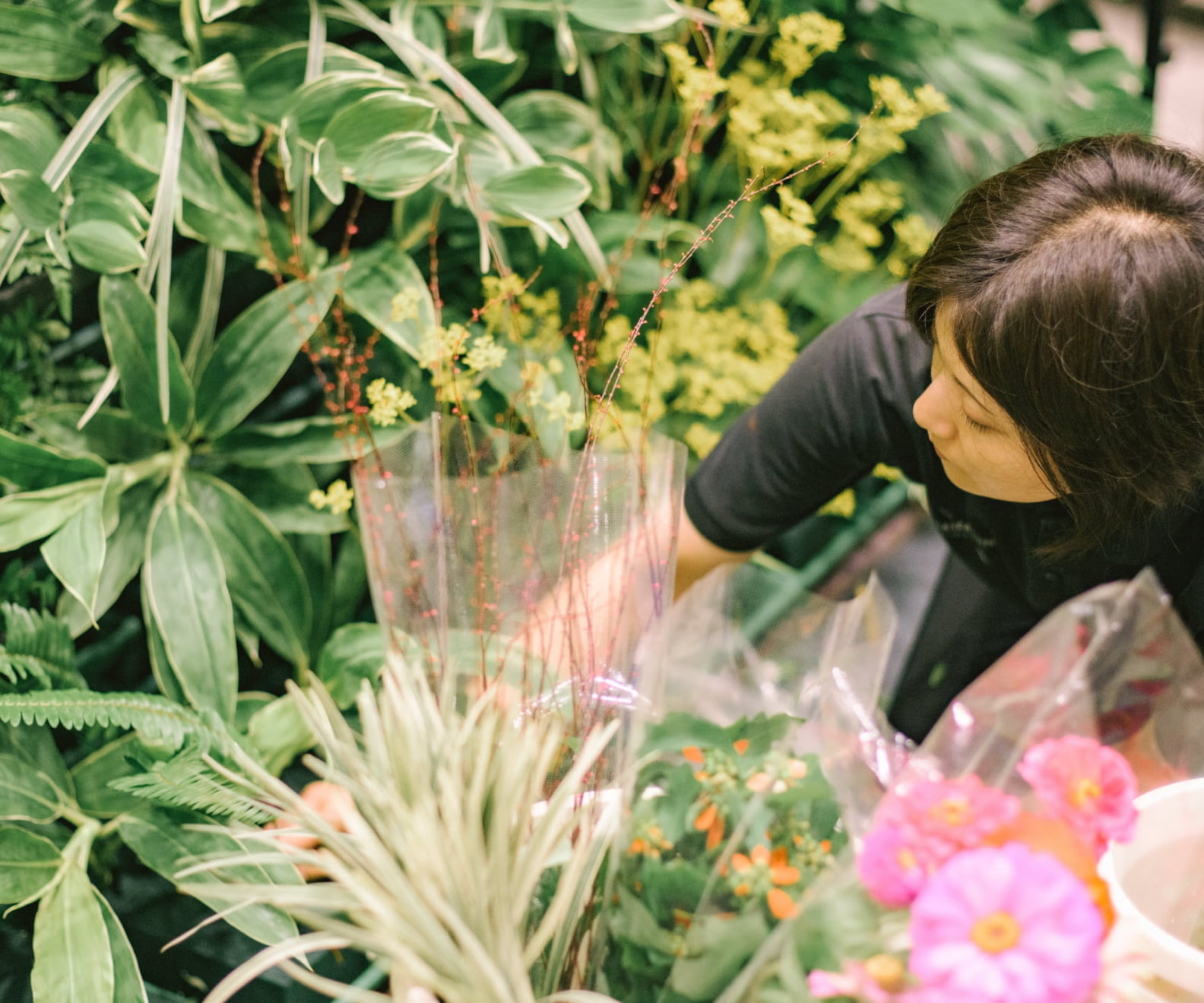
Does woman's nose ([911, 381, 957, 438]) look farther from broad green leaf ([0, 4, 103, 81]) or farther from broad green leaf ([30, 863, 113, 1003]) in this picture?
broad green leaf ([0, 4, 103, 81])

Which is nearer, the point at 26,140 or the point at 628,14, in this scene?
the point at 26,140

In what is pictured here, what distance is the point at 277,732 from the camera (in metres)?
1.03

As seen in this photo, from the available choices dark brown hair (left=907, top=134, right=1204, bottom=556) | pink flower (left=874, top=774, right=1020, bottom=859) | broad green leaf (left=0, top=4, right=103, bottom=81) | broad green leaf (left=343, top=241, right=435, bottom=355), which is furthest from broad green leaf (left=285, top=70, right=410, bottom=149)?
pink flower (left=874, top=774, right=1020, bottom=859)

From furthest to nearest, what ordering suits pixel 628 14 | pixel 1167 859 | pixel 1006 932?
pixel 628 14 < pixel 1167 859 < pixel 1006 932

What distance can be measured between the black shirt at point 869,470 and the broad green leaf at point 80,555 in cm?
61

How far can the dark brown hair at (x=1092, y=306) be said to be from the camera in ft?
2.37

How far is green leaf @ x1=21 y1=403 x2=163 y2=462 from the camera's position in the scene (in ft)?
3.50

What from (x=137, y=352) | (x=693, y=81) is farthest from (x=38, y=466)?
(x=693, y=81)

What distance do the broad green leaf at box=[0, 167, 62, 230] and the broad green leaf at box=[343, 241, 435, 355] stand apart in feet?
0.95

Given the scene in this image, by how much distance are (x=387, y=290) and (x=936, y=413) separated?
63 cm

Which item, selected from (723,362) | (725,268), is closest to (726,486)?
(723,362)

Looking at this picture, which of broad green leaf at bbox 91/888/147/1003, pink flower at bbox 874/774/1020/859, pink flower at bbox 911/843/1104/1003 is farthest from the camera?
broad green leaf at bbox 91/888/147/1003

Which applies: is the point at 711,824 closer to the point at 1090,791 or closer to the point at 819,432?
the point at 1090,791

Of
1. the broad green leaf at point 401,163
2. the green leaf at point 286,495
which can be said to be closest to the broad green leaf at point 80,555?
the green leaf at point 286,495
